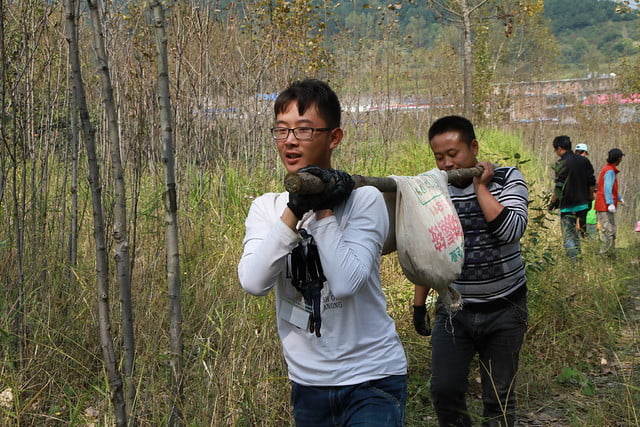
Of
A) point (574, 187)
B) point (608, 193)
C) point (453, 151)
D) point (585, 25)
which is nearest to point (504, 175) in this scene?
point (453, 151)

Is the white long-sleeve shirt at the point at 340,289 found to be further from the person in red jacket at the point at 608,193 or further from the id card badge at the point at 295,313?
the person in red jacket at the point at 608,193

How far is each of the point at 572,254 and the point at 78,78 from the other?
215 inches

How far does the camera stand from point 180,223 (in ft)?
16.0

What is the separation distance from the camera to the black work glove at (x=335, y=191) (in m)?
1.84

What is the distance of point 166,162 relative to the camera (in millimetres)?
2396

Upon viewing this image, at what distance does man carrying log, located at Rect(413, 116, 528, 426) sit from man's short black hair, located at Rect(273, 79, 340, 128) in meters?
1.05

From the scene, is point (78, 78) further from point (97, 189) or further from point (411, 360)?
point (411, 360)

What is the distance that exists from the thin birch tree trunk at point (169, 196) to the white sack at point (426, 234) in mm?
788

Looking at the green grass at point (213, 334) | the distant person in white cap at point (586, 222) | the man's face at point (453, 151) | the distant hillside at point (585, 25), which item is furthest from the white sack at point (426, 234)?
the distant hillside at point (585, 25)

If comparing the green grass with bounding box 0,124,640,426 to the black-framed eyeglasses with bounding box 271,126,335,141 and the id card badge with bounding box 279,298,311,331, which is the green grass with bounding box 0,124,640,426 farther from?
the black-framed eyeglasses with bounding box 271,126,335,141

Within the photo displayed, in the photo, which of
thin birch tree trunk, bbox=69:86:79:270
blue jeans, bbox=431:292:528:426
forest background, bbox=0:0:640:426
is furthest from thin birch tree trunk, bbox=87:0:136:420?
thin birch tree trunk, bbox=69:86:79:270

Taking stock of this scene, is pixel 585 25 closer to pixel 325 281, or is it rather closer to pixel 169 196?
pixel 169 196

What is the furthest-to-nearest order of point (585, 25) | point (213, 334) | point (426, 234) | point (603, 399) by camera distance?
1. point (585, 25)
2. point (603, 399)
3. point (213, 334)
4. point (426, 234)

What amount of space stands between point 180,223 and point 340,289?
3.19 meters
